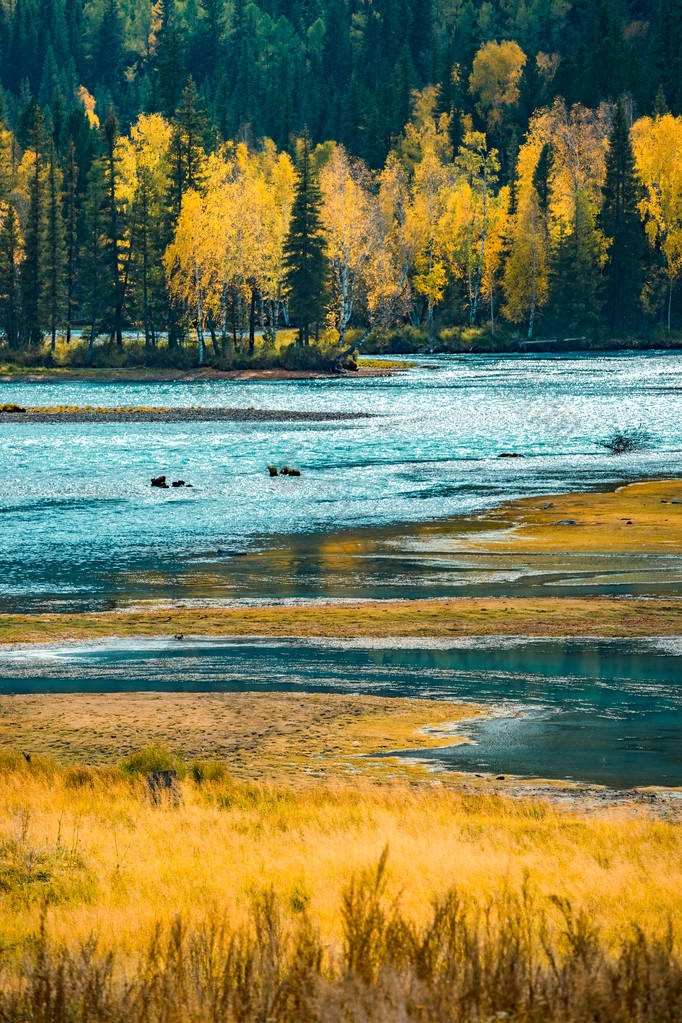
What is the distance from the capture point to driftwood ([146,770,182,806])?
487 inches

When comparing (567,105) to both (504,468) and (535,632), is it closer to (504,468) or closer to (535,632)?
(504,468)

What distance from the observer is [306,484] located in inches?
1625

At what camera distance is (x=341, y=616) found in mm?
22156

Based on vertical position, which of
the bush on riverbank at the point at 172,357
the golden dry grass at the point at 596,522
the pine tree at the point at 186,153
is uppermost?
the pine tree at the point at 186,153

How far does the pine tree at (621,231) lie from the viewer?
380 feet

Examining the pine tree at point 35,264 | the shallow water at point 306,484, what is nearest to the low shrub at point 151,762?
the shallow water at point 306,484

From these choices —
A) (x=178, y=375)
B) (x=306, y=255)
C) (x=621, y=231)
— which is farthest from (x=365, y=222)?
(x=621, y=231)

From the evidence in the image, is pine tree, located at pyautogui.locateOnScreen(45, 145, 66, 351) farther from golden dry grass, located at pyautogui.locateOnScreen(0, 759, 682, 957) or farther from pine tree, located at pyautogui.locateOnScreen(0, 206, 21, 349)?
golden dry grass, located at pyautogui.locateOnScreen(0, 759, 682, 957)

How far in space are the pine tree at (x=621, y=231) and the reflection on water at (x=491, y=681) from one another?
102 meters

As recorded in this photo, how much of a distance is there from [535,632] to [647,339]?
101 m

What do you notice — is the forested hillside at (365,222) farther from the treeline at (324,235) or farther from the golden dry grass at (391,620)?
the golden dry grass at (391,620)

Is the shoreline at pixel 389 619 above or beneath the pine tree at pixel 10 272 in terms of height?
beneath

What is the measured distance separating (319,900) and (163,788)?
12.0 ft

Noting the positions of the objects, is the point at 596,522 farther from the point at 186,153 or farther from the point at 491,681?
the point at 186,153
